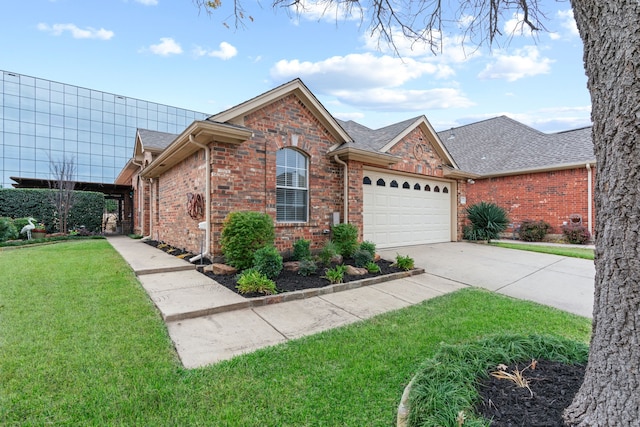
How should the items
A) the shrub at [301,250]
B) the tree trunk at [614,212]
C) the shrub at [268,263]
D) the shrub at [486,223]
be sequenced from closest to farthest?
the tree trunk at [614,212] < the shrub at [268,263] < the shrub at [301,250] < the shrub at [486,223]

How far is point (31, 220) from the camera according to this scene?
12812 mm

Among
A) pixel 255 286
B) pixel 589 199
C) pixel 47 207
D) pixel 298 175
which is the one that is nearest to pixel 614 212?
pixel 255 286

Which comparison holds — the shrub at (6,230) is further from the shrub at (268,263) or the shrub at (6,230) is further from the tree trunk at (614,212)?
the tree trunk at (614,212)

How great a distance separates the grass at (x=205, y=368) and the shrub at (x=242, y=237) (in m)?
1.77

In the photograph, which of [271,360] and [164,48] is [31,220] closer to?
[164,48]

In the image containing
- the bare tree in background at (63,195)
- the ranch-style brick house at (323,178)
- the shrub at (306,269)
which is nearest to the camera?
the shrub at (306,269)

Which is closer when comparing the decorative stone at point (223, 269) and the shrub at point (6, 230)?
the decorative stone at point (223, 269)

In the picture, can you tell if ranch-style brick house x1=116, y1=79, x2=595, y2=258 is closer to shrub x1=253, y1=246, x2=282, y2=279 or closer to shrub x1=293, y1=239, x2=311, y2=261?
shrub x1=293, y1=239, x2=311, y2=261

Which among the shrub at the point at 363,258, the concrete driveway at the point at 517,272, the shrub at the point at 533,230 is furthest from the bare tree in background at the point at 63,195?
the shrub at the point at 533,230

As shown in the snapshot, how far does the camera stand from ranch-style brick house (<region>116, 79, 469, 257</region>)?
648cm

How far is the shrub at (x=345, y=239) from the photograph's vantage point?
7.62m

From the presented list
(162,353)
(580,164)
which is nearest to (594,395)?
(162,353)

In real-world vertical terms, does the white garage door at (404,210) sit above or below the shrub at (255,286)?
above

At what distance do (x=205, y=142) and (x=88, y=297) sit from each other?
363 cm
